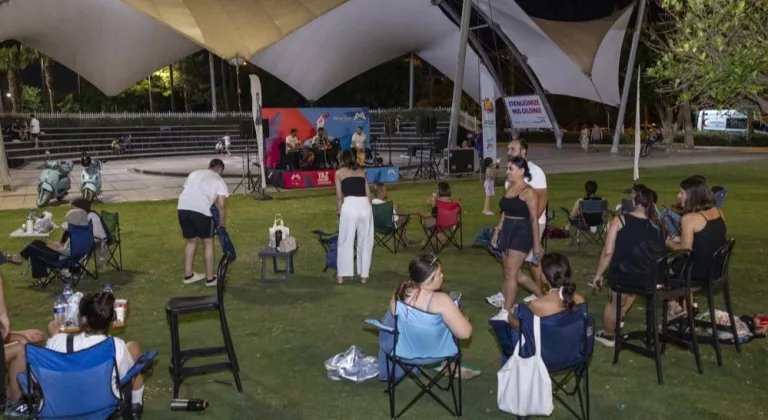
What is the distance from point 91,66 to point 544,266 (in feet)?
95.1

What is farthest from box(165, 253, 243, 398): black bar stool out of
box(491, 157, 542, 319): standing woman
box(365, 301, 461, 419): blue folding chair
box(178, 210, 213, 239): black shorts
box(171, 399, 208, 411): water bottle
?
box(178, 210, 213, 239): black shorts

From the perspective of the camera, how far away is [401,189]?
18.7 meters

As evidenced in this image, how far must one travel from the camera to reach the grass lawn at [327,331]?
4.96 metres

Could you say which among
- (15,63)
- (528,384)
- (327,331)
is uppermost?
(15,63)

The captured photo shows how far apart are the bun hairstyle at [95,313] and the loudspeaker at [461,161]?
17.4 metres

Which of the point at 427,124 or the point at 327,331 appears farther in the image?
the point at 427,124

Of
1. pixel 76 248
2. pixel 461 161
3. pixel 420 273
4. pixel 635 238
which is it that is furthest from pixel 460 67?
pixel 420 273

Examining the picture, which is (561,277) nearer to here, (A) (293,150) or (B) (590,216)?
(B) (590,216)

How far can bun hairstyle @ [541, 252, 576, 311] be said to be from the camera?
14.5 feet

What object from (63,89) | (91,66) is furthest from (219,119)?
(63,89)

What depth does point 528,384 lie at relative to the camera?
4.26m

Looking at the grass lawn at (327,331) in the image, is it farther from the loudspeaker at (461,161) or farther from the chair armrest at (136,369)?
the loudspeaker at (461,161)

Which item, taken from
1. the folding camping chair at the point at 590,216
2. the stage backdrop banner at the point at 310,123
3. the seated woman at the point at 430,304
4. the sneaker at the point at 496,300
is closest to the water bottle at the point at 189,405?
the seated woman at the point at 430,304

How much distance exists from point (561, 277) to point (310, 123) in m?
18.5
